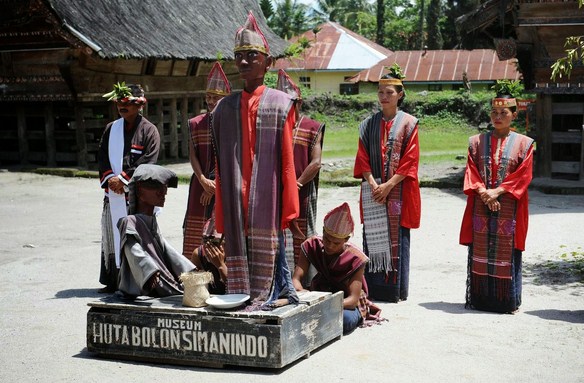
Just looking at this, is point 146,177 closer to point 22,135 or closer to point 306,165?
point 306,165

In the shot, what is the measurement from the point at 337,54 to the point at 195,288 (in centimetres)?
4551

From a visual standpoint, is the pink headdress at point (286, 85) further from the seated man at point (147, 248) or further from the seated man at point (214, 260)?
the seated man at point (214, 260)

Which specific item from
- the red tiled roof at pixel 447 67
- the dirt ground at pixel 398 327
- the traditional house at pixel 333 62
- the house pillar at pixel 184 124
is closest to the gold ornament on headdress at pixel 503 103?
the dirt ground at pixel 398 327

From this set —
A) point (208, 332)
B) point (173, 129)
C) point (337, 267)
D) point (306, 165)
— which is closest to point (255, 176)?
point (208, 332)

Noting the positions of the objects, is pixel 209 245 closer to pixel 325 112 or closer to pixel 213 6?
pixel 213 6

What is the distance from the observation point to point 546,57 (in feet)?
50.2

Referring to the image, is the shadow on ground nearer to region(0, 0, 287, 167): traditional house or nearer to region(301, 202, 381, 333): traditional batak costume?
region(301, 202, 381, 333): traditional batak costume

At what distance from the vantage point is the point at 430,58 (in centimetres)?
4444

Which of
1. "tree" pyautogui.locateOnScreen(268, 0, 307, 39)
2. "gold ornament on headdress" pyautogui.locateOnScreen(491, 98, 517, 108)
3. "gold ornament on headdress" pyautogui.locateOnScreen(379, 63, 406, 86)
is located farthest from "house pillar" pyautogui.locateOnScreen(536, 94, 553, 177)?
"tree" pyautogui.locateOnScreen(268, 0, 307, 39)

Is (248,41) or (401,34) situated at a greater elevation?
(401,34)

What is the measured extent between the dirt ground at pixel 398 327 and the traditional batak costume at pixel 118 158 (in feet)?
1.24

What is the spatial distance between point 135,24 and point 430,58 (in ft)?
90.5

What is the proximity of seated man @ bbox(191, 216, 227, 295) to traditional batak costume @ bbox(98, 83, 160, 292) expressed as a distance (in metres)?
1.63

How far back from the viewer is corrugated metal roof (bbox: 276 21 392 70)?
48.9 m
